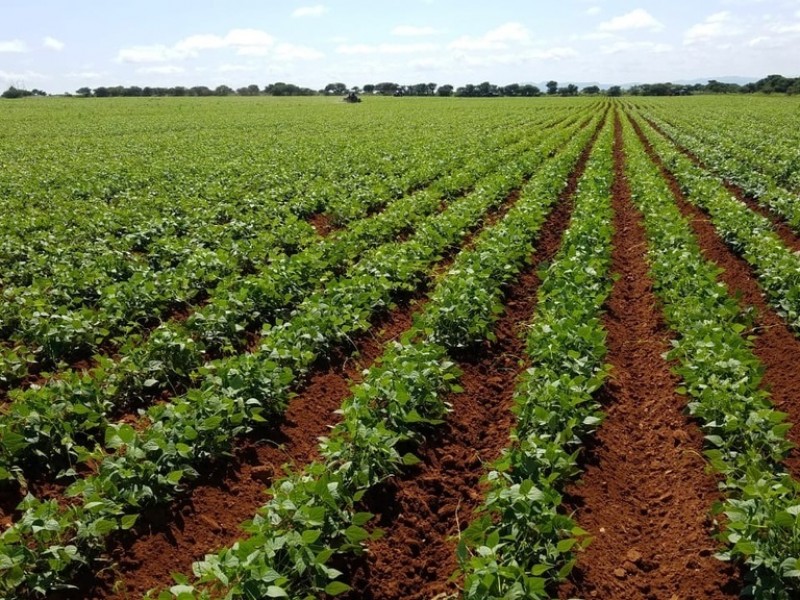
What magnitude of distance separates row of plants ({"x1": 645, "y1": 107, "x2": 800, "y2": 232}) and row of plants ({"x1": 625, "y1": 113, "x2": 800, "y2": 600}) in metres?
5.34

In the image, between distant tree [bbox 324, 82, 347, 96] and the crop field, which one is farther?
distant tree [bbox 324, 82, 347, 96]

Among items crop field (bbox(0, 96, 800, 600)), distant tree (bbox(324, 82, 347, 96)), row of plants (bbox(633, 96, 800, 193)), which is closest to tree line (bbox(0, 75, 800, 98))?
distant tree (bbox(324, 82, 347, 96))

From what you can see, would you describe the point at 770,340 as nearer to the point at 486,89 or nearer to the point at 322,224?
the point at 322,224

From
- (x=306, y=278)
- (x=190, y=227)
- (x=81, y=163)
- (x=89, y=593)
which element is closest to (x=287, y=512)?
(x=89, y=593)

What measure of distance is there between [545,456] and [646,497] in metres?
1.19

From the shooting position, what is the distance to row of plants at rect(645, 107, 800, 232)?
501 inches

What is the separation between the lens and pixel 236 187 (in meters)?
16.2

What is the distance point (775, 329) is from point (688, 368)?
8.18 ft

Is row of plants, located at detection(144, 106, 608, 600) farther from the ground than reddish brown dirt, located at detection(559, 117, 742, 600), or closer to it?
farther from the ground

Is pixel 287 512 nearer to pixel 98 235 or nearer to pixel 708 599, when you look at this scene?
pixel 708 599

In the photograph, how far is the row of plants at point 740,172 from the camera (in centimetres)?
1272

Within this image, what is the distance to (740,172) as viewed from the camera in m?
17.8

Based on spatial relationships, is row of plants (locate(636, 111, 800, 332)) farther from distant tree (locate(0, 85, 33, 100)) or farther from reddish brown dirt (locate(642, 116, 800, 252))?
distant tree (locate(0, 85, 33, 100))

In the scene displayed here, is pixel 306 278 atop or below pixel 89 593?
atop
